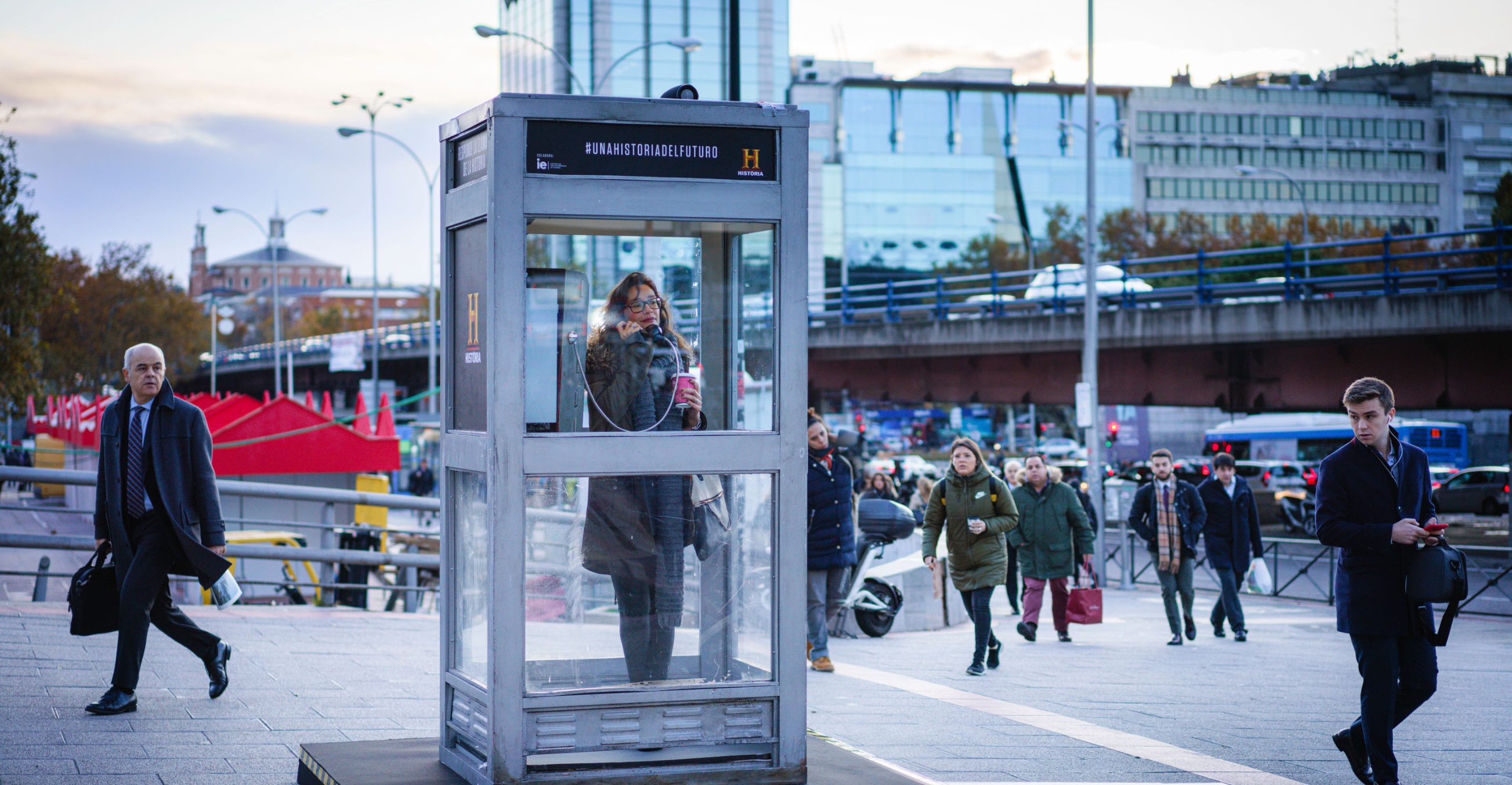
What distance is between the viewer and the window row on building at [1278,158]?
9525cm

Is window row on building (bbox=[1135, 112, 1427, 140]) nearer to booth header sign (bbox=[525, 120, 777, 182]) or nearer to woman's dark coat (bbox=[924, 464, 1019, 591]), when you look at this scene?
woman's dark coat (bbox=[924, 464, 1019, 591])

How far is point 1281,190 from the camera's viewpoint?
318 ft

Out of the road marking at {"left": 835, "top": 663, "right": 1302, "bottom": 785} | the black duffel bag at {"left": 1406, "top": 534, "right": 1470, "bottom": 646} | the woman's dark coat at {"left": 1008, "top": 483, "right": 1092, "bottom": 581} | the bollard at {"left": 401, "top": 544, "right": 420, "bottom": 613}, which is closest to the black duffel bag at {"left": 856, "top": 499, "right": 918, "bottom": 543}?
the woman's dark coat at {"left": 1008, "top": 483, "right": 1092, "bottom": 581}

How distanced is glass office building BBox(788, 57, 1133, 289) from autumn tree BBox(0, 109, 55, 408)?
7036cm

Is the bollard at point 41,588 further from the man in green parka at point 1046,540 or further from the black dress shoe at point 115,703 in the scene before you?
the man in green parka at point 1046,540

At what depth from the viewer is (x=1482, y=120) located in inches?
3787

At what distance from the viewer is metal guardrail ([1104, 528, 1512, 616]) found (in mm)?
17297

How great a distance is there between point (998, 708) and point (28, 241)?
76.4 ft

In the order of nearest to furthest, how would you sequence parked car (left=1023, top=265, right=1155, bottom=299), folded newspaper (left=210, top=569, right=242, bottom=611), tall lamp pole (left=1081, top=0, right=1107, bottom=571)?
1. folded newspaper (left=210, top=569, right=242, bottom=611)
2. tall lamp pole (left=1081, top=0, right=1107, bottom=571)
3. parked car (left=1023, top=265, right=1155, bottom=299)

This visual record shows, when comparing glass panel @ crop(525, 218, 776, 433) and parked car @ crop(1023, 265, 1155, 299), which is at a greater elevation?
parked car @ crop(1023, 265, 1155, 299)

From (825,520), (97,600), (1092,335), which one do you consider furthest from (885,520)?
(1092,335)

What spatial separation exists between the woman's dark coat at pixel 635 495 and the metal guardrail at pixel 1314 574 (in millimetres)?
9766

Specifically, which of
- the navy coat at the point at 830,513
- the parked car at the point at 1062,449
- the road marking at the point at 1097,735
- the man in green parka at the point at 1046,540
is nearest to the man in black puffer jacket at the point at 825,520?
the navy coat at the point at 830,513

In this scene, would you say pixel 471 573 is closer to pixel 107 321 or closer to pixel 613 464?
pixel 613 464
